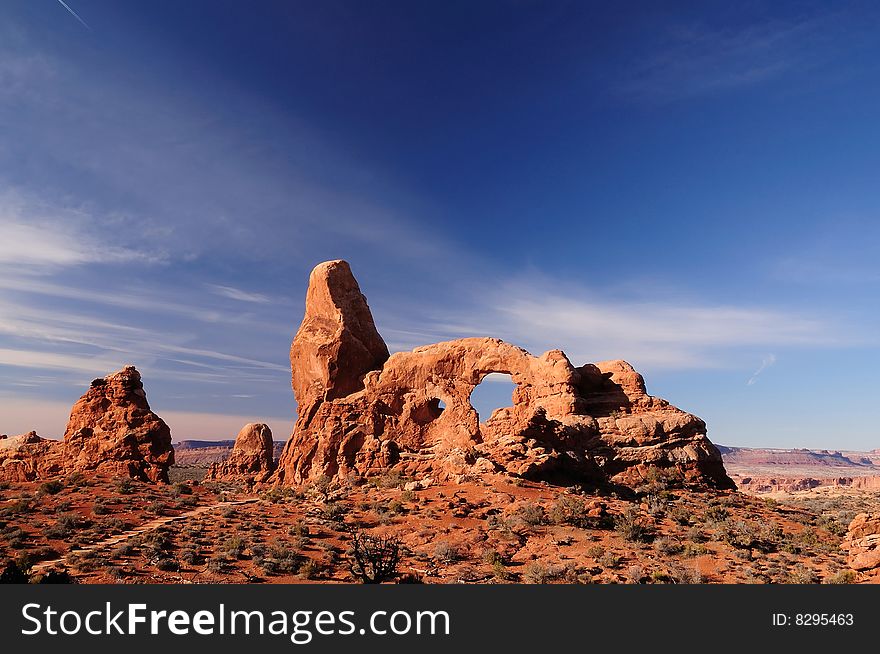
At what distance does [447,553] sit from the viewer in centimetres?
1391

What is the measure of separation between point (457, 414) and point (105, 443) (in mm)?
21880

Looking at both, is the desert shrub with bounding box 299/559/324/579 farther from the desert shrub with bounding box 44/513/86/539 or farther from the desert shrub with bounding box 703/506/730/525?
the desert shrub with bounding box 703/506/730/525

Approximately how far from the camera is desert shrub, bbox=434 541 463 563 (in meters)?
13.8

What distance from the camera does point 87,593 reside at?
25.9 feet

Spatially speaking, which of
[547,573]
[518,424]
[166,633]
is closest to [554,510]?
[547,573]

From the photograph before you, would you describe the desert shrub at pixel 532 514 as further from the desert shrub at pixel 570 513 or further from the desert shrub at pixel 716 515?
the desert shrub at pixel 716 515

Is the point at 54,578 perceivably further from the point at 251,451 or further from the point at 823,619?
the point at 251,451

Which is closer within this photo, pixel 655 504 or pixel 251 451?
pixel 655 504

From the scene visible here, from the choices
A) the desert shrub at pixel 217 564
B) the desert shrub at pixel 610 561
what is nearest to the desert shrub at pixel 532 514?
the desert shrub at pixel 610 561

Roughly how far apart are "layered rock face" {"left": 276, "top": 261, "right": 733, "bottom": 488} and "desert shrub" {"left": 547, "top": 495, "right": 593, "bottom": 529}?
3607mm

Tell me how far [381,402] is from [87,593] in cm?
2841

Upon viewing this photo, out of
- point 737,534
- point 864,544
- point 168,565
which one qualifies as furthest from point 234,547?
point 864,544

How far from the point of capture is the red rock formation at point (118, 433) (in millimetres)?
27875

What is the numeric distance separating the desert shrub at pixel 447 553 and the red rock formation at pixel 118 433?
20969 millimetres
